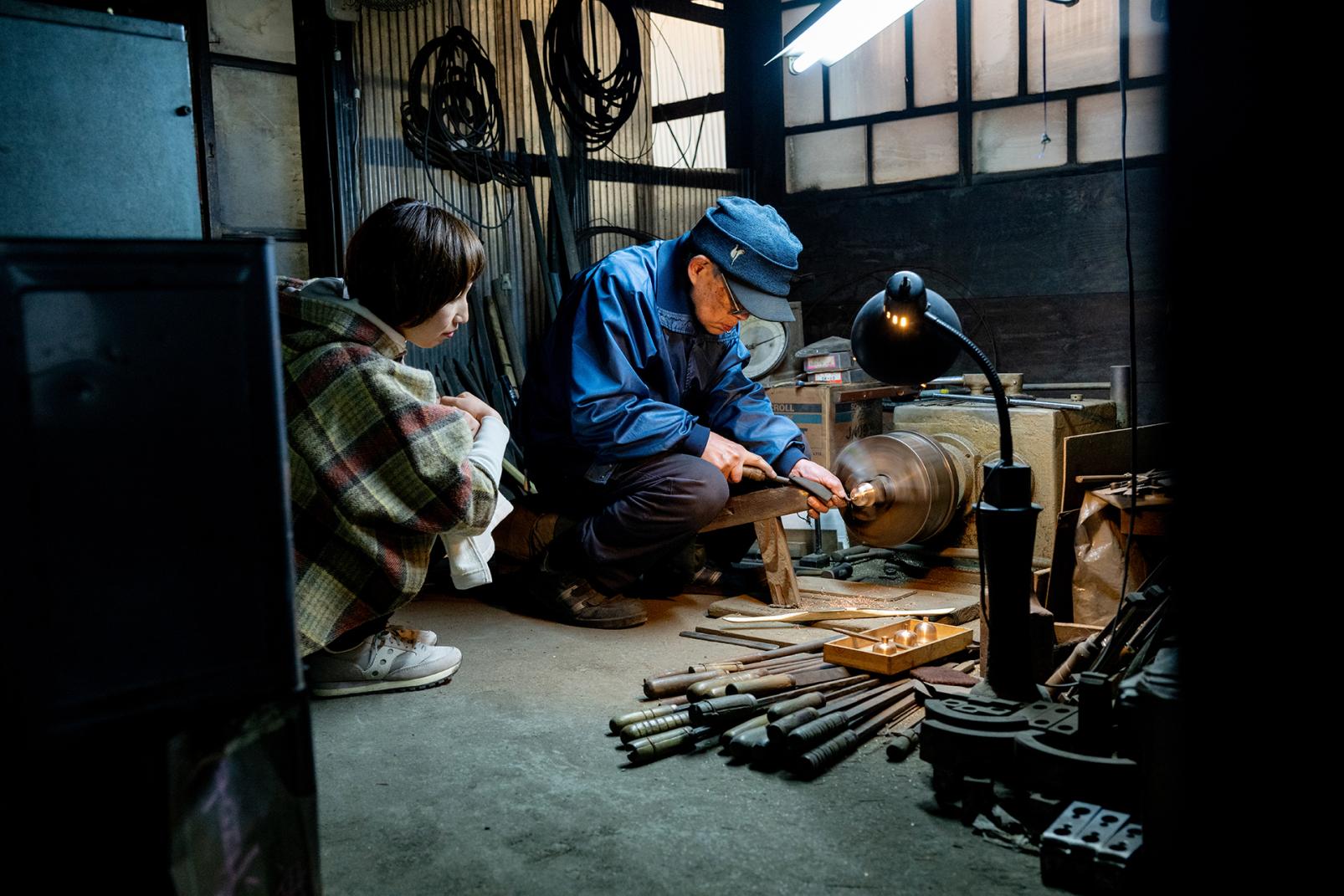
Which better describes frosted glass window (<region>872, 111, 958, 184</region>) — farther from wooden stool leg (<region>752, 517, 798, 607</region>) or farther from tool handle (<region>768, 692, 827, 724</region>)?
tool handle (<region>768, 692, 827, 724</region>)

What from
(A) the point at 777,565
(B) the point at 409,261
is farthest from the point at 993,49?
(B) the point at 409,261

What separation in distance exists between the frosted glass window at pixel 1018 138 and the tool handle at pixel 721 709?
17.3 ft

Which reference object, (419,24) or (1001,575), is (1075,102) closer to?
(419,24)

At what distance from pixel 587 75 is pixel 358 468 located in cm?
445

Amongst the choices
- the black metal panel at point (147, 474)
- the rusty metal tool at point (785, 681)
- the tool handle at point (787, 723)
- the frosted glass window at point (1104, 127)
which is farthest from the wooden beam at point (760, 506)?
the frosted glass window at point (1104, 127)

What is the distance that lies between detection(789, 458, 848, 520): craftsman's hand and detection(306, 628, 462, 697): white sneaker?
1748mm

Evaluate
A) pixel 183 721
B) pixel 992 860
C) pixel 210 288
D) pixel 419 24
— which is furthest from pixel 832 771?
pixel 419 24

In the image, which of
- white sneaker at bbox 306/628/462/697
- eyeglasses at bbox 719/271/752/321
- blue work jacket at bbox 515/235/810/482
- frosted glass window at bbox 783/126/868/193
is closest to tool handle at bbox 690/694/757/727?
white sneaker at bbox 306/628/462/697

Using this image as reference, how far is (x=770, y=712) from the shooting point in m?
3.05

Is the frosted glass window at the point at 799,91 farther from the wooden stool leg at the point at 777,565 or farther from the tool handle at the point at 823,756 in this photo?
the tool handle at the point at 823,756

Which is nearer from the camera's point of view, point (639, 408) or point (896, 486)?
point (639, 408)

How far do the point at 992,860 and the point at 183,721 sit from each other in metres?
1.71

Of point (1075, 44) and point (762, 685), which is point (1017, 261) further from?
point (762, 685)

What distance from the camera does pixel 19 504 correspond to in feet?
3.92
